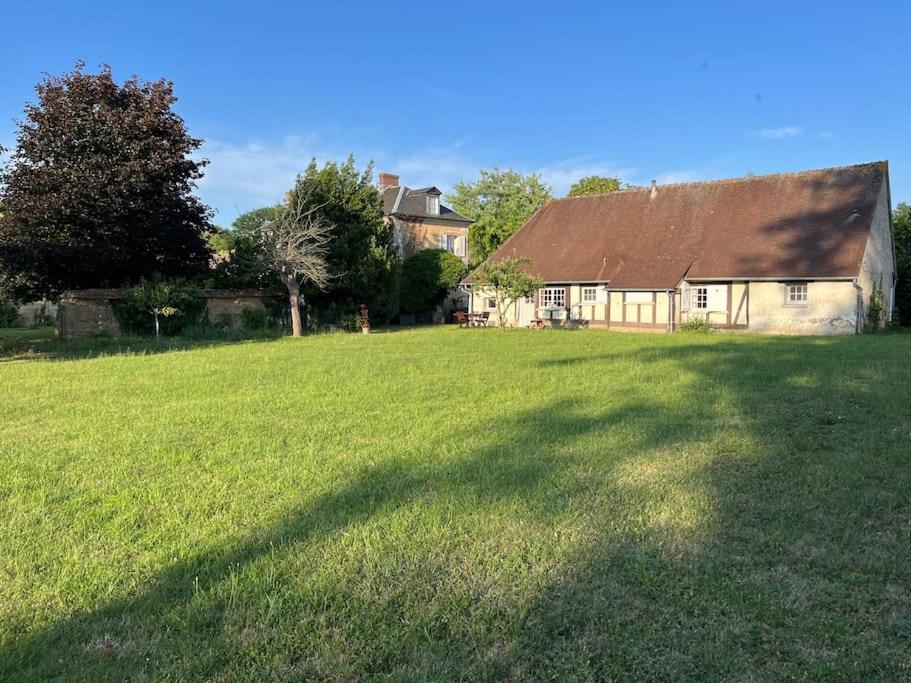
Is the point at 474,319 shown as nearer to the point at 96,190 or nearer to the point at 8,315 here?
the point at 96,190

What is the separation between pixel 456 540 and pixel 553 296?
26.6m

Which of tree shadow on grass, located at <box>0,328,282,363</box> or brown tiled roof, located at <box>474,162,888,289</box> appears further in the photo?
brown tiled roof, located at <box>474,162,888,289</box>

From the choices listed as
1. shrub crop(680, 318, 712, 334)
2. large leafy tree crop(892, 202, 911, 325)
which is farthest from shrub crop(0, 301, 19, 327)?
large leafy tree crop(892, 202, 911, 325)

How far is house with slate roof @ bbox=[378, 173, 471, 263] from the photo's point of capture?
38.8 meters

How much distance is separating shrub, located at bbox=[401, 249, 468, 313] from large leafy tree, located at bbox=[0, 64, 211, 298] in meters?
12.9

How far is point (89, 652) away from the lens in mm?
2568

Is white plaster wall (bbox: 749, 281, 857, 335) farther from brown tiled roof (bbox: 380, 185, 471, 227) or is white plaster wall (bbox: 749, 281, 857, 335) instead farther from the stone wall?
the stone wall

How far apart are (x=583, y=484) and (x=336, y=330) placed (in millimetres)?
22637

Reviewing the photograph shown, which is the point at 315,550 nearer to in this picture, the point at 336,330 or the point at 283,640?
the point at 283,640

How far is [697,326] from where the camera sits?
2473 centimetres

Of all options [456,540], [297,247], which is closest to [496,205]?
[297,247]

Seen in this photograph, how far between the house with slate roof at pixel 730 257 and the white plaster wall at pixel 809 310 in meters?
0.04

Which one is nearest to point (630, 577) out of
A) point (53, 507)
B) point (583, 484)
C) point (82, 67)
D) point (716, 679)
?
point (716, 679)

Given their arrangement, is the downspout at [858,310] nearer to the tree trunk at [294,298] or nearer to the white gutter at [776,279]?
the white gutter at [776,279]
